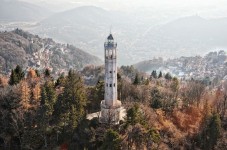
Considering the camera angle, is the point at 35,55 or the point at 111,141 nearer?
the point at 111,141

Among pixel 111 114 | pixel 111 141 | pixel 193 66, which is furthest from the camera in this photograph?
pixel 193 66

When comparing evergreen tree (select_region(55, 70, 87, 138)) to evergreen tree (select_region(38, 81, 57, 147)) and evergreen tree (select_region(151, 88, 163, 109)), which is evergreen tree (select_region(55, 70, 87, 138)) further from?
evergreen tree (select_region(151, 88, 163, 109))

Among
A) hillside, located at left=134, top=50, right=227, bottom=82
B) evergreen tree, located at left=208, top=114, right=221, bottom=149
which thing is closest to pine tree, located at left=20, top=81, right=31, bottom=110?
evergreen tree, located at left=208, top=114, right=221, bottom=149

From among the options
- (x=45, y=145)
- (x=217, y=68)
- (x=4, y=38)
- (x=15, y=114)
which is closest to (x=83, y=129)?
(x=45, y=145)

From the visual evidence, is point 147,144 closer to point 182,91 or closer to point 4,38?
point 182,91

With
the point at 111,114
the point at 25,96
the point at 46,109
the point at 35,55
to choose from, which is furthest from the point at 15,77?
the point at 35,55

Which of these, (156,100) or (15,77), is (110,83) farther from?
(15,77)
